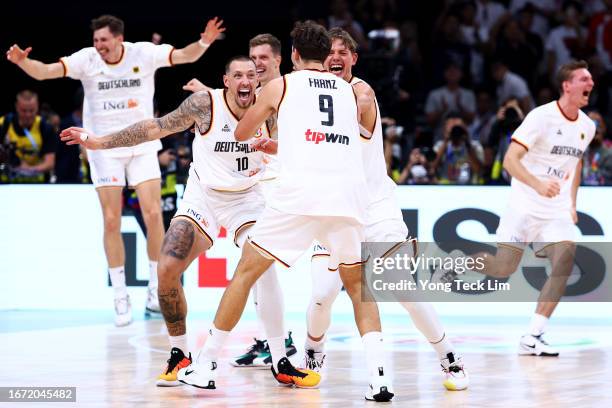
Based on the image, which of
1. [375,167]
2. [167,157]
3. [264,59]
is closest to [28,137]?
[167,157]

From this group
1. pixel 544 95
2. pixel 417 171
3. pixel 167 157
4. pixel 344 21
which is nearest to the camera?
pixel 167 157

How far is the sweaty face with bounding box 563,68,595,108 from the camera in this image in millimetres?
10250

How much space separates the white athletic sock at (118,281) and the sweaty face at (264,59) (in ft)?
12.2

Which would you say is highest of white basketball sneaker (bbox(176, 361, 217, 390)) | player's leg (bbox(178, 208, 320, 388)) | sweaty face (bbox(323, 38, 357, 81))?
sweaty face (bbox(323, 38, 357, 81))

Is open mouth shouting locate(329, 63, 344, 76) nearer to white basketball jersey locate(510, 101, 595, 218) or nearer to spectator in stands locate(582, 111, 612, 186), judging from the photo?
white basketball jersey locate(510, 101, 595, 218)

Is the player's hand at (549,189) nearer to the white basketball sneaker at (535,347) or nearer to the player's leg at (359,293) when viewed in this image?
the white basketball sneaker at (535,347)

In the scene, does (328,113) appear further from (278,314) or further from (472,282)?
(472,282)

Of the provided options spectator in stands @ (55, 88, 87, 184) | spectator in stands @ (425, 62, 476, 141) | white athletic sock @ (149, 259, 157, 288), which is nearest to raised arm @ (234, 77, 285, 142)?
white athletic sock @ (149, 259, 157, 288)

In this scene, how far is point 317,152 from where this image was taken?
7328 millimetres

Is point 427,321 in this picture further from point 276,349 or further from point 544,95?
point 544,95

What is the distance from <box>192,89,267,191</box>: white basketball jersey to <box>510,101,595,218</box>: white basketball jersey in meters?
2.76

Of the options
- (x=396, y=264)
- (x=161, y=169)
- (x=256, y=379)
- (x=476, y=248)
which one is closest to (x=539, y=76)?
(x=476, y=248)

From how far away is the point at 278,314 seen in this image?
832cm

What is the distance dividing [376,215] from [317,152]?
867mm
